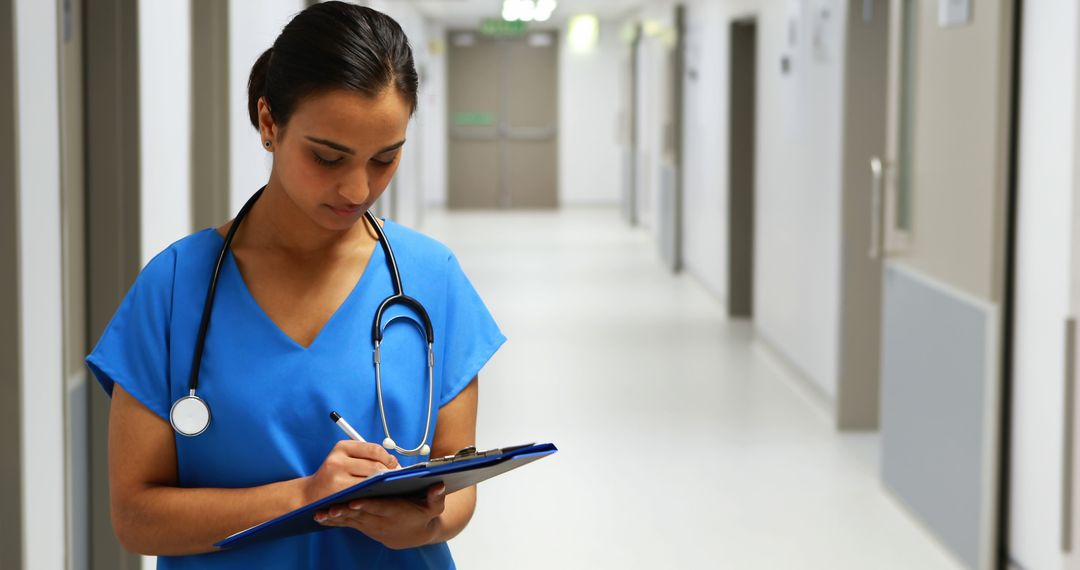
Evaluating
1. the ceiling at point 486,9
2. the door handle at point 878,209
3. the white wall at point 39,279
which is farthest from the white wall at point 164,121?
the ceiling at point 486,9

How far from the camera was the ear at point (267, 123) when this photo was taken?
1.45 meters

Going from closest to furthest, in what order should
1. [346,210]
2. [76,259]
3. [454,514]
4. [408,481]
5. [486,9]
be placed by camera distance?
[408,481]
[346,210]
[454,514]
[76,259]
[486,9]

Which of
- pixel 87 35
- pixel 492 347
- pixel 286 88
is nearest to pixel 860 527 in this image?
pixel 87 35

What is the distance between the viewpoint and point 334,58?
138cm

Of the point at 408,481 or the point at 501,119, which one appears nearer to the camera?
the point at 408,481

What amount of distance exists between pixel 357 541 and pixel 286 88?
54 cm

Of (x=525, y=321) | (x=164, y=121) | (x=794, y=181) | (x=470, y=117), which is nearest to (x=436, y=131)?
(x=470, y=117)

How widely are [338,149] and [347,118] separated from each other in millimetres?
36

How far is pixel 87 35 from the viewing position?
3080 millimetres

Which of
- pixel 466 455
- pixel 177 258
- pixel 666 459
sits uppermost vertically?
pixel 177 258

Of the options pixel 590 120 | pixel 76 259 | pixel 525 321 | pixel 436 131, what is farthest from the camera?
pixel 590 120

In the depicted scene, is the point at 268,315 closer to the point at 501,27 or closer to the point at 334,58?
the point at 334,58

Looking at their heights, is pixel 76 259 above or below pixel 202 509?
above

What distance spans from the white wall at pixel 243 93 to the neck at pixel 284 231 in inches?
89.0
